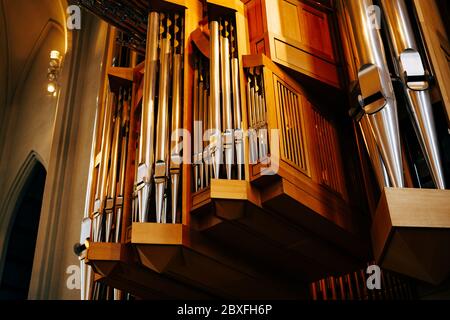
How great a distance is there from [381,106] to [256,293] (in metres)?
1.73

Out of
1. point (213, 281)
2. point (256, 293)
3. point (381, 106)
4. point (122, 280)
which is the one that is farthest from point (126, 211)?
point (381, 106)

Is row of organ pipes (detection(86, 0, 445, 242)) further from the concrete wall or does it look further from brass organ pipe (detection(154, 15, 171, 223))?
the concrete wall

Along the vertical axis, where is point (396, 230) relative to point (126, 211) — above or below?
below

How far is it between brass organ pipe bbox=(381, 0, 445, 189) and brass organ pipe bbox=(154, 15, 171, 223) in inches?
69.2

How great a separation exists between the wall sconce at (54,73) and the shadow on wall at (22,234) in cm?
130

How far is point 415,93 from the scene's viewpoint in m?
3.99

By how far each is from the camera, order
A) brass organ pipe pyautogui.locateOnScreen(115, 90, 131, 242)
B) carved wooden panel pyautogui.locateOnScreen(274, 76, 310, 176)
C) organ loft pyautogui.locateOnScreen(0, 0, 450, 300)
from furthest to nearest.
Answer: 1. brass organ pipe pyautogui.locateOnScreen(115, 90, 131, 242)
2. carved wooden panel pyautogui.locateOnScreen(274, 76, 310, 176)
3. organ loft pyautogui.locateOnScreen(0, 0, 450, 300)

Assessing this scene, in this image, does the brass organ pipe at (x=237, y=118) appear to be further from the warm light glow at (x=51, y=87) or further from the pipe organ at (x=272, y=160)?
the warm light glow at (x=51, y=87)

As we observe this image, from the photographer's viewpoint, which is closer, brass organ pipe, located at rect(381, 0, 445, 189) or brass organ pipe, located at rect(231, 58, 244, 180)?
brass organ pipe, located at rect(381, 0, 445, 189)

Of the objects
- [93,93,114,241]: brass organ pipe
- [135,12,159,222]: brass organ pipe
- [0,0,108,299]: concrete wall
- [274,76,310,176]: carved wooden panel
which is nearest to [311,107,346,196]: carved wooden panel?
[274,76,310,176]: carved wooden panel

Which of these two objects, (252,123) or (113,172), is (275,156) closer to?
(252,123)

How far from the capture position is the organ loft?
3895 mm
